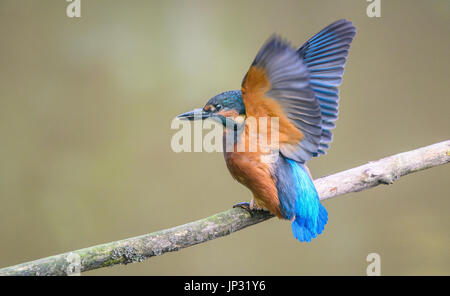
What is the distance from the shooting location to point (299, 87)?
1296 mm

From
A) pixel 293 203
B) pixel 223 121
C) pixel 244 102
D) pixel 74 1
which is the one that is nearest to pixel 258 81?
pixel 244 102

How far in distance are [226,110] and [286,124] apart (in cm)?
20

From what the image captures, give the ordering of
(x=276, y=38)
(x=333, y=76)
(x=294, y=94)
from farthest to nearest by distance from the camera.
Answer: (x=333, y=76) < (x=294, y=94) < (x=276, y=38)

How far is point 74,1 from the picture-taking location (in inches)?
110

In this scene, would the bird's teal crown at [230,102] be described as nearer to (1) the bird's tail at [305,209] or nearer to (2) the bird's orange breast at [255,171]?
(2) the bird's orange breast at [255,171]

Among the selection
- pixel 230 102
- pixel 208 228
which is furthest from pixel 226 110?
pixel 208 228

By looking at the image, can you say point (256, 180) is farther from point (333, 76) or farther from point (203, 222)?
point (333, 76)

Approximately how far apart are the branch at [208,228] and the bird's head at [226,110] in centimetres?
31

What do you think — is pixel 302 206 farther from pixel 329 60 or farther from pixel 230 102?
pixel 329 60

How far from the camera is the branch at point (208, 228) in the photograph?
125cm

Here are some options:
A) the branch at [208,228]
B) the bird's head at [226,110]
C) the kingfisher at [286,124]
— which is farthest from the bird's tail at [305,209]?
the bird's head at [226,110]

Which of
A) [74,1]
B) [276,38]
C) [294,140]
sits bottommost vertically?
[294,140]

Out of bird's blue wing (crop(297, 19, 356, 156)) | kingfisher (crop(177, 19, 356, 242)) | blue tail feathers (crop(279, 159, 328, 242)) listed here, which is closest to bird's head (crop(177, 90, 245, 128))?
kingfisher (crop(177, 19, 356, 242))

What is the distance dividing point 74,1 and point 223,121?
177 cm
